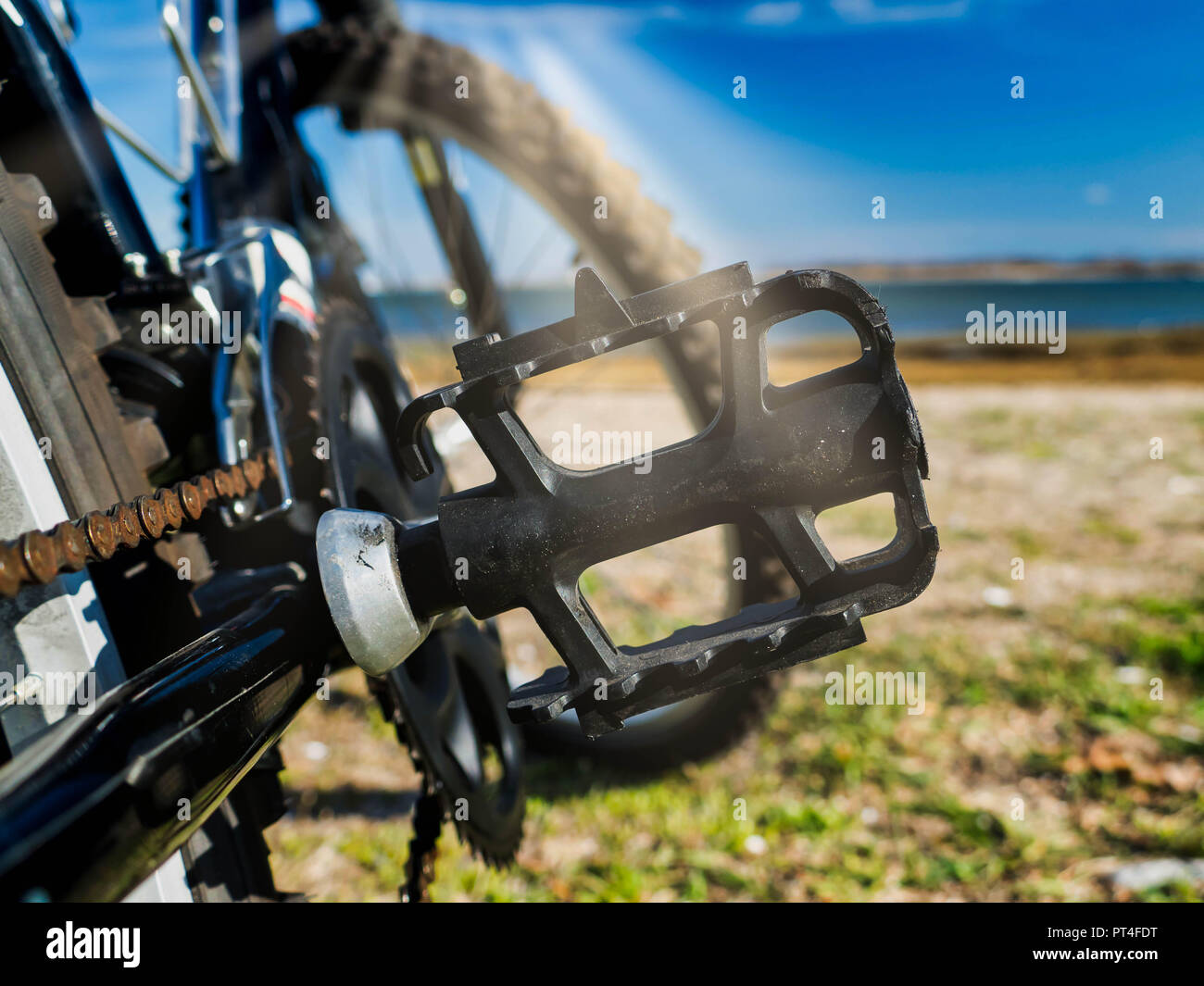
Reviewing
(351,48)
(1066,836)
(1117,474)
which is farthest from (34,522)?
(1117,474)

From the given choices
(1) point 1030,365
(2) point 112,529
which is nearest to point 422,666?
(2) point 112,529

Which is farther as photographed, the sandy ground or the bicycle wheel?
the bicycle wheel

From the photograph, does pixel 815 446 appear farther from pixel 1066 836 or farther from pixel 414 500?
pixel 1066 836

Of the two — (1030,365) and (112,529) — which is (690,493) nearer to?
(112,529)

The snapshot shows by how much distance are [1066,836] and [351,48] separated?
284 cm

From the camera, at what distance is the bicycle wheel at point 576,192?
2.12m

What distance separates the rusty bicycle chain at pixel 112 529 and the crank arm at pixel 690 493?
0.30 metres

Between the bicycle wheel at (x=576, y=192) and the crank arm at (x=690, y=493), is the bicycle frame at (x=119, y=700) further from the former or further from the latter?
the bicycle wheel at (x=576, y=192)

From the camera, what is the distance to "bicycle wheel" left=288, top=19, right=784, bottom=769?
83.4 inches

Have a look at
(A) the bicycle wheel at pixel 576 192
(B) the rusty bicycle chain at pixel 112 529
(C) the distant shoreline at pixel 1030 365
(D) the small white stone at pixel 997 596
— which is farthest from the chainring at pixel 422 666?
(C) the distant shoreline at pixel 1030 365

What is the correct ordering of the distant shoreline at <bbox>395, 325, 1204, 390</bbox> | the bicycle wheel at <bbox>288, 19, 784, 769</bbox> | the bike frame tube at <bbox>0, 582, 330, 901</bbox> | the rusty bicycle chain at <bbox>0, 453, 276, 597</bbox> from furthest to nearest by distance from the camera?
the distant shoreline at <bbox>395, 325, 1204, 390</bbox> → the bicycle wheel at <bbox>288, 19, 784, 769</bbox> → the rusty bicycle chain at <bbox>0, 453, 276, 597</bbox> → the bike frame tube at <bbox>0, 582, 330, 901</bbox>

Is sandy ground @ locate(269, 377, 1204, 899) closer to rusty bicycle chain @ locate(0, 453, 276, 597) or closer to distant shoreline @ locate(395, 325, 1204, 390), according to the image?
rusty bicycle chain @ locate(0, 453, 276, 597)

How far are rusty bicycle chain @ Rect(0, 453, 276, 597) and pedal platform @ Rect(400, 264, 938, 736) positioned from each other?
0.31 metres

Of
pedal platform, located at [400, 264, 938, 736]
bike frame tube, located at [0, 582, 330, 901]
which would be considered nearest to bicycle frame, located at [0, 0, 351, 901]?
bike frame tube, located at [0, 582, 330, 901]
